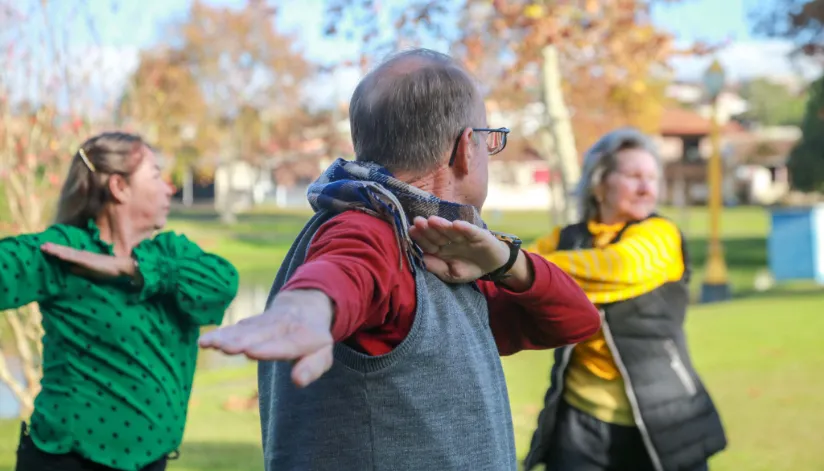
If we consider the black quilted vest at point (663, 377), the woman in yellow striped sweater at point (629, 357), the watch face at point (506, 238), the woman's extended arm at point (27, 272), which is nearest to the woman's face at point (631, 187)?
the woman in yellow striped sweater at point (629, 357)

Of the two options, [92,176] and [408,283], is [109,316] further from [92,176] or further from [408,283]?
[408,283]

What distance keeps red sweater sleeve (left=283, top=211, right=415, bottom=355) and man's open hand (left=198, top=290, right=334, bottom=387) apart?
0.21ft

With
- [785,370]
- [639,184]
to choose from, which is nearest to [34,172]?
[639,184]

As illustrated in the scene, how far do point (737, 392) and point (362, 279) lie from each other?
25.1 feet

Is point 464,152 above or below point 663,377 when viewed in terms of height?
above

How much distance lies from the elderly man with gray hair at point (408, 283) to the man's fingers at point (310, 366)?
0.23m

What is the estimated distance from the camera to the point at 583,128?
3055 centimetres

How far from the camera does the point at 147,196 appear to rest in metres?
3.58

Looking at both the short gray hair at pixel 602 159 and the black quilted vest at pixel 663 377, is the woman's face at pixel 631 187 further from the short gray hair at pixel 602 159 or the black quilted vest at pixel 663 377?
the black quilted vest at pixel 663 377

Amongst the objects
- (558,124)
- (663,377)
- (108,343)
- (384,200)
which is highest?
(558,124)

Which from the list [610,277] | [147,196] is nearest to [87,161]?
[147,196]

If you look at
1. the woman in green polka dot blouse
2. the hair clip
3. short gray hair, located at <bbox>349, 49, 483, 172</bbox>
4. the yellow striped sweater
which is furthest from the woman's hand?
short gray hair, located at <bbox>349, 49, 483, 172</bbox>

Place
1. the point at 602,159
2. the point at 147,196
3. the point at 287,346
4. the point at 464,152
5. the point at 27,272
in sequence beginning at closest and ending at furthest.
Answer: the point at 287,346 → the point at 464,152 → the point at 27,272 → the point at 147,196 → the point at 602,159

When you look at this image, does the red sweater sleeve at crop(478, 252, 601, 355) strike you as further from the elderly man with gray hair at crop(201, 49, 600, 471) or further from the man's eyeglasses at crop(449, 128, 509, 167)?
the man's eyeglasses at crop(449, 128, 509, 167)
